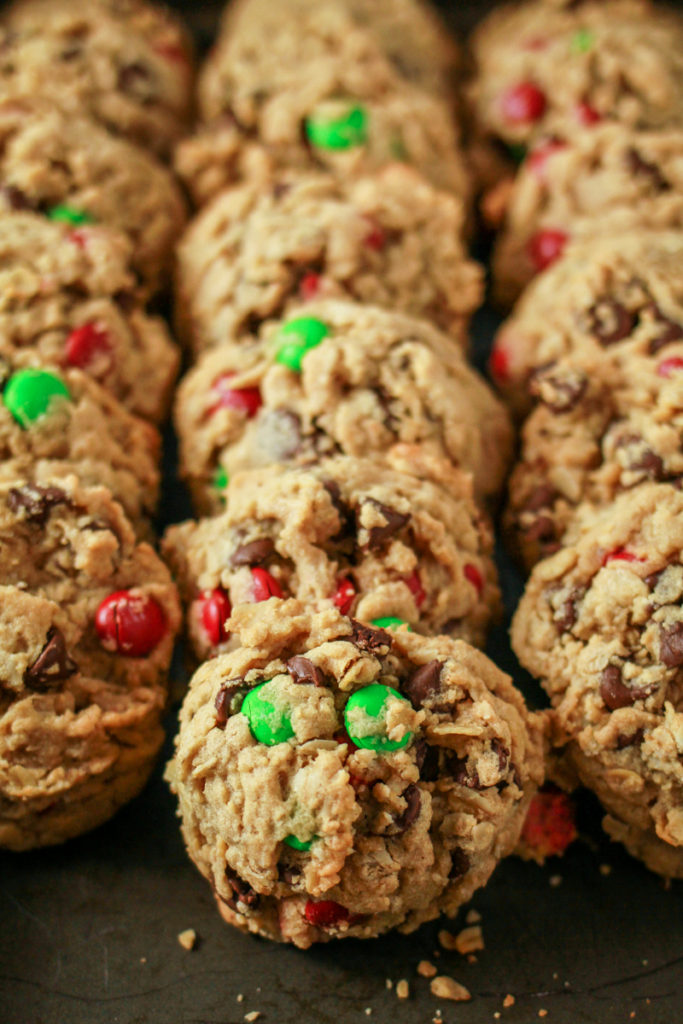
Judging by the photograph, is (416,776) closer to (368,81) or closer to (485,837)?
(485,837)

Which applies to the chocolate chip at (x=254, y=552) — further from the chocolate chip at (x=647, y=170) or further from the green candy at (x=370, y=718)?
the chocolate chip at (x=647, y=170)

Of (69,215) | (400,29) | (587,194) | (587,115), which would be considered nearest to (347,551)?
(69,215)

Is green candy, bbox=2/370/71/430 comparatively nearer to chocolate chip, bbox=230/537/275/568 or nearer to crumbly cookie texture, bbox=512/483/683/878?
chocolate chip, bbox=230/537/275/568

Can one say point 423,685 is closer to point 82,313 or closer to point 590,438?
point 590,438

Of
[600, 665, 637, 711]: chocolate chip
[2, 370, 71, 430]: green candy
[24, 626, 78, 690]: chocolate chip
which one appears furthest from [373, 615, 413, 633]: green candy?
[2, 370, 71, 430]: green candy

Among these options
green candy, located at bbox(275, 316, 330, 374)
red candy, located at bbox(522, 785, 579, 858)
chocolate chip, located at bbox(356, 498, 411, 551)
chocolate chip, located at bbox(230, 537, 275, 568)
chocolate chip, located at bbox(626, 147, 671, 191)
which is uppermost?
chocolate chip, located at bbox(626, 147, 671, 191)

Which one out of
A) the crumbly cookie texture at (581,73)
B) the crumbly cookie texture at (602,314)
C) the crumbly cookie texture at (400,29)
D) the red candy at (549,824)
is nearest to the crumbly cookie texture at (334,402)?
the crumbly cookie texture at (602,314)

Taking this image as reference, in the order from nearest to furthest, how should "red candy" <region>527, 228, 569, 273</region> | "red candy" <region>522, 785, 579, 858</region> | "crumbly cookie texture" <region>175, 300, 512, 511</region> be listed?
1. "red candy" <region>522, 785, 579, 858</region>
2. "crumbly cookie texture" <region>175, 300, 512, 511</region>
3. "red candy" <region>527, 228, 569, 273</region>
